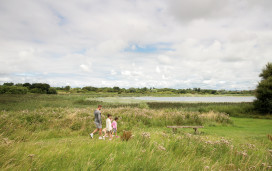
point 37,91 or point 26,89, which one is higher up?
point 26,89

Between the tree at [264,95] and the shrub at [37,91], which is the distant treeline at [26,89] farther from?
the tree at [264,95]

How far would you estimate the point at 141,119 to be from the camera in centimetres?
1705

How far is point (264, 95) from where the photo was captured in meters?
25.8

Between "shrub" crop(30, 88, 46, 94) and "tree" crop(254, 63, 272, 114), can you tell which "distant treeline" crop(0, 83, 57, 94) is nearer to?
"shrub" crop(30, 88, 46, 94)

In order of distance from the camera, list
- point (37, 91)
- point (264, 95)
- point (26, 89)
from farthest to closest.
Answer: point (37, 91) → point (26, 89) → point (264, 95)

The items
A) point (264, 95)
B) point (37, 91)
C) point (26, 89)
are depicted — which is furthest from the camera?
point (37, 91)

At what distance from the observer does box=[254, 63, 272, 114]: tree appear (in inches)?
986

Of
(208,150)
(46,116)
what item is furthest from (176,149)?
(46,116)

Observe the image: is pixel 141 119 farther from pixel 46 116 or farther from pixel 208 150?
pixel 208 150

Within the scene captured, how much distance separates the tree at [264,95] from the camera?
→ 2505cm

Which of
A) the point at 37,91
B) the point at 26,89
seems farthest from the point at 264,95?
the point at 37,91

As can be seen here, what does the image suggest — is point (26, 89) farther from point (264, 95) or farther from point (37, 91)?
point (264, 95)

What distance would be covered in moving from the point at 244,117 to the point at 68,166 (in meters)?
28.6

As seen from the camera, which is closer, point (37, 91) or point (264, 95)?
point (264, 95)
